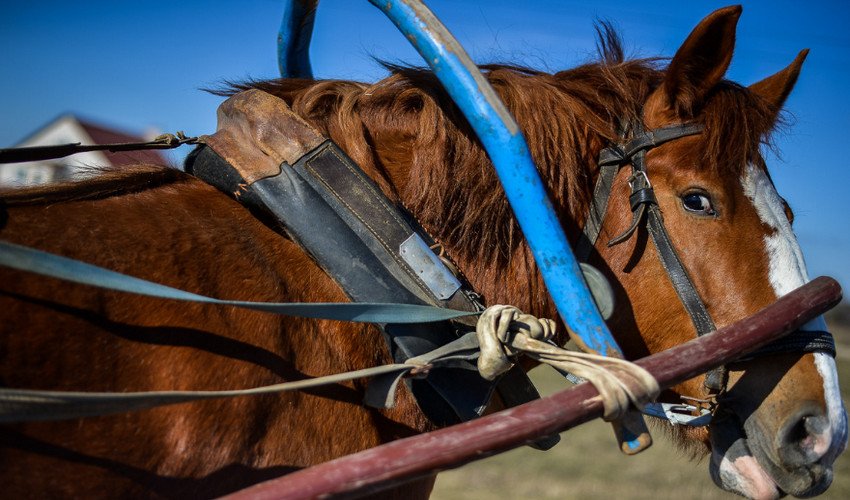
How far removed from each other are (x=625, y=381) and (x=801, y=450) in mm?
738

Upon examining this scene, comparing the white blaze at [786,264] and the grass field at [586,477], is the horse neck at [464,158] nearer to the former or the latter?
the white blaze at [786,264]

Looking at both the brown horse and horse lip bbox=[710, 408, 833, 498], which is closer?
the brown horse

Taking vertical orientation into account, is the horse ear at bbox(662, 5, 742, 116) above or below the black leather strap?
above

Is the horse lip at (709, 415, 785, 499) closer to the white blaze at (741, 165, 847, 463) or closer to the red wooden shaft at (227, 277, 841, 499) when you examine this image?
the white blaze at (741, 165, 847, 463)

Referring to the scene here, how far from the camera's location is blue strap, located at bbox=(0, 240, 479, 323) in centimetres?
114

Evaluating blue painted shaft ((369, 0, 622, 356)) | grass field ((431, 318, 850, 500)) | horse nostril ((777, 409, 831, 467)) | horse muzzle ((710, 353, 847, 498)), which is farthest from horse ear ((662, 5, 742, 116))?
grass field ((431, 318, 850, 500))

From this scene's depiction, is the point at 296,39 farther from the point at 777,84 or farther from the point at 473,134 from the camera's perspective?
the point at 777,84

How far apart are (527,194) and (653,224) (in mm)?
486

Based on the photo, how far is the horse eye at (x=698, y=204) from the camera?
1838 millimetres

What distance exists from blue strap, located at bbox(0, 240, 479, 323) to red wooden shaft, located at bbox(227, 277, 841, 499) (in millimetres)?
322

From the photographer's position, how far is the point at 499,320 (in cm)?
150

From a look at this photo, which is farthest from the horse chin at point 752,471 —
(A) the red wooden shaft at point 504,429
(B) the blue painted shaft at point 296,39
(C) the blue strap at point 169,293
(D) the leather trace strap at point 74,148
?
(B) the blue painted shaft at point 296,39

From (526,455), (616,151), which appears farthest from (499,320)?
(526,455)

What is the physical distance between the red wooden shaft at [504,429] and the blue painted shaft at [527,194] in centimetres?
17
